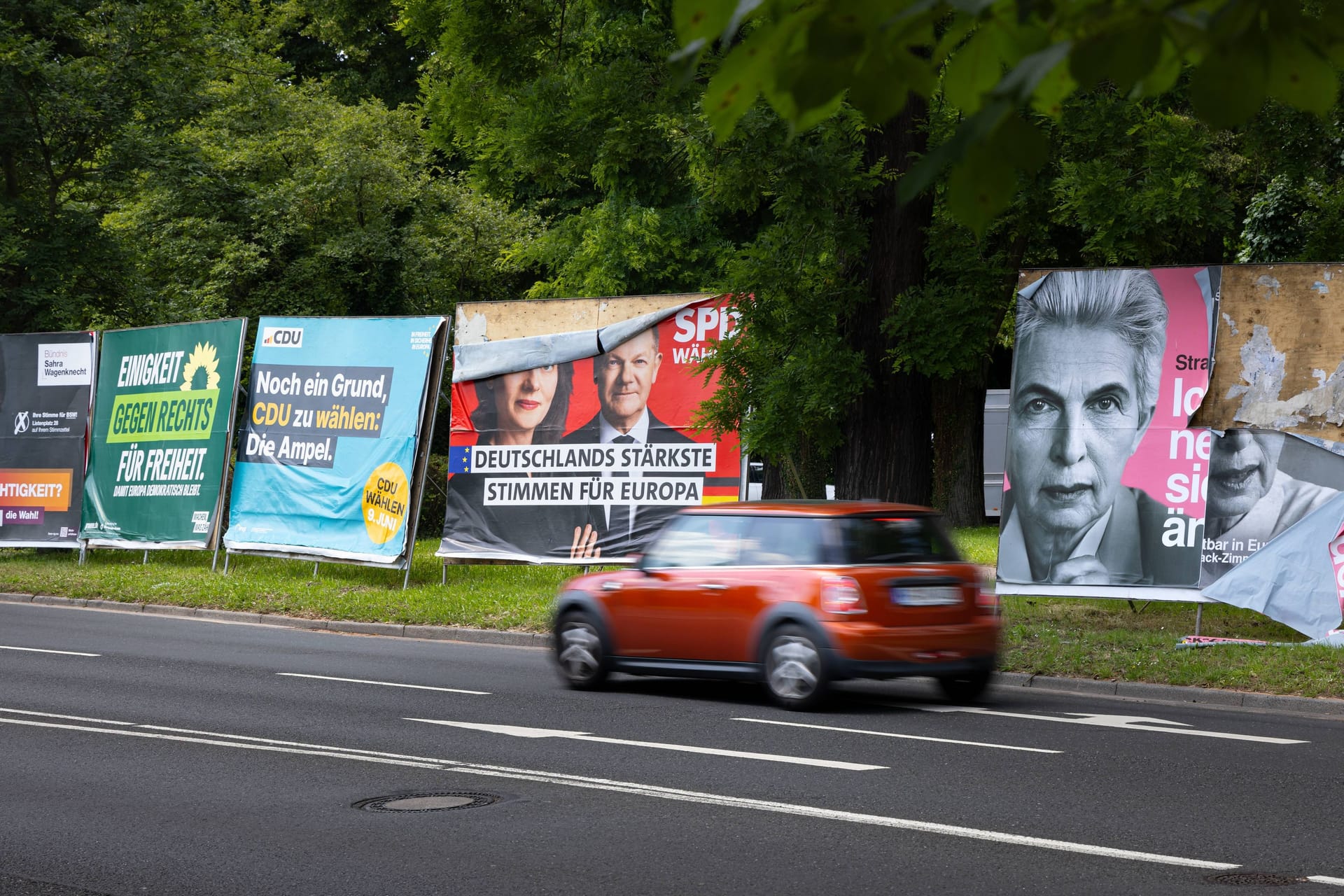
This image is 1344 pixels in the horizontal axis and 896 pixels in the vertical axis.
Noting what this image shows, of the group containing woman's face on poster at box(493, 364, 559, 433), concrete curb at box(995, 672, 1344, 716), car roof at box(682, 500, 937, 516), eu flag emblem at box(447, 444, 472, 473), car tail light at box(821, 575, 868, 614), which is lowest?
concrete curb at box(995, 672, 1344, 716)

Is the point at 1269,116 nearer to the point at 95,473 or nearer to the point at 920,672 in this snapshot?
the point at 920,672

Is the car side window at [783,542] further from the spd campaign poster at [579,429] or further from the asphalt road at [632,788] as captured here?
the spd campaign poster at [579,429]

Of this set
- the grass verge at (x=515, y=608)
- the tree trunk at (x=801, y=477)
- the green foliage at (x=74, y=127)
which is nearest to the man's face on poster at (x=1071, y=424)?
the grass verge at (x=515, y=608)

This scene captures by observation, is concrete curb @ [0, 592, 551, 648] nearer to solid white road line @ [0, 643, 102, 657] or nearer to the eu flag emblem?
the eu flag emblem

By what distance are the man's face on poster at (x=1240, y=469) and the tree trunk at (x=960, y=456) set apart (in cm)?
1900

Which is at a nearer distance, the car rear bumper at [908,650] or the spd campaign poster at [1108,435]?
the car rear bumper at [908,650]

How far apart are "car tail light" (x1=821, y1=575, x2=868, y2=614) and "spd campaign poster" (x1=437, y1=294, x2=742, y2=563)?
278 inches

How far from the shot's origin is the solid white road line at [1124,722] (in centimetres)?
1074

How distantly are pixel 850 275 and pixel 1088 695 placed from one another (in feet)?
18.5

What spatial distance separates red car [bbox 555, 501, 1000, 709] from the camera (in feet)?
38.1

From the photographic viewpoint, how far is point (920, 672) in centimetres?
1176

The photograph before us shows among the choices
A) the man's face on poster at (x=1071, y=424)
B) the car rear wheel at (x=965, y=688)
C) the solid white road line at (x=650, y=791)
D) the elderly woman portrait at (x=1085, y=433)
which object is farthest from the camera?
the man's face on poster at (x=1071, y=424)

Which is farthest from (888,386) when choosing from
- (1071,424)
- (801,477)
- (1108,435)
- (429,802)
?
(429,802)

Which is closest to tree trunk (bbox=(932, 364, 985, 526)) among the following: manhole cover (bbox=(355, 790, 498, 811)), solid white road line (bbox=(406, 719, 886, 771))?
solid white road line (bbox=(406, 719, 886, 771))
